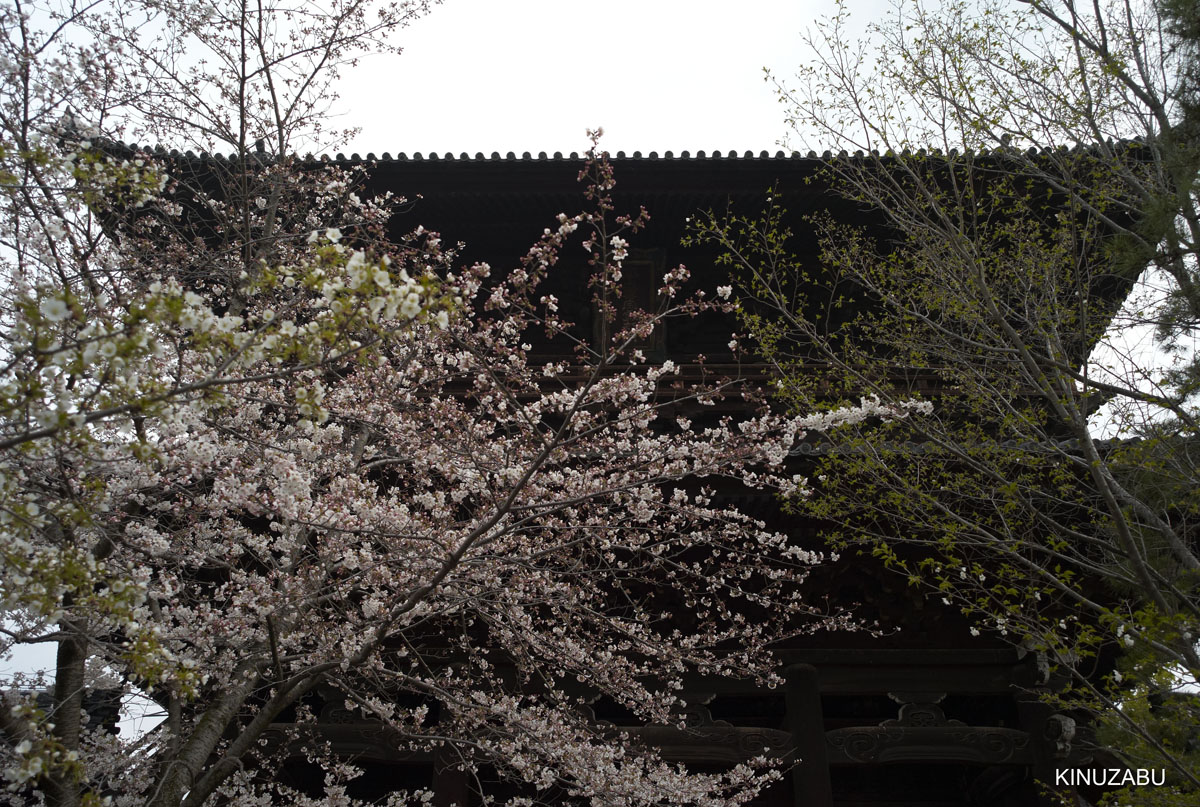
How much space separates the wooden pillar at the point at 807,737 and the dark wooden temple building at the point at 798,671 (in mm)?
11

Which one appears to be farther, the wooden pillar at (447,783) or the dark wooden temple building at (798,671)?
the dark wooden temple building at (798,671)

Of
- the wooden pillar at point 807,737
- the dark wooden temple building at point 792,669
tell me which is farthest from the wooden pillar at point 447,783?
the wooden pillar at point 807,737

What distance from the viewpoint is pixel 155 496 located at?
5.76m

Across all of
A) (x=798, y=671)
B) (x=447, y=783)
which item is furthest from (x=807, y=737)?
(x=447, y=783)

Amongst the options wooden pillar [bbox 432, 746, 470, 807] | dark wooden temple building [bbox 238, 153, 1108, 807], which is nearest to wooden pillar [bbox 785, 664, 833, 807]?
dark wooden temple building [bbox 238, 153, 1108, 807]

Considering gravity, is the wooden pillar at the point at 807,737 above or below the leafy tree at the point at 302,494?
below

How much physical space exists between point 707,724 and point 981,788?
3.74m

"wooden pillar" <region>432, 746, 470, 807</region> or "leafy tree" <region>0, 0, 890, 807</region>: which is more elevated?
"leafy tree" <region>0, 0, 890, 807</region>

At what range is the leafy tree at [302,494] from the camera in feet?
10.9

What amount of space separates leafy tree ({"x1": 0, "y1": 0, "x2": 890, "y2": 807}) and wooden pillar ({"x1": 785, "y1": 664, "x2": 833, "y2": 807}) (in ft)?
1.49

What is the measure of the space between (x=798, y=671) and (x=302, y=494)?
4.81 m

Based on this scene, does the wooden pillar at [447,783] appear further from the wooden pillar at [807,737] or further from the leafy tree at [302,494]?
the wooden pillar at [807,737]

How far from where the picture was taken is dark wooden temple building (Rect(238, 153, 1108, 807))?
23.0ft

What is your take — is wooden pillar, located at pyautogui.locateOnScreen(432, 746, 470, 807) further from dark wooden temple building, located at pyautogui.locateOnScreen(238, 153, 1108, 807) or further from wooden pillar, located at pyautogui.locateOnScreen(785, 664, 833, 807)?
wooden pillar, located at pyautogui.locateOnScreen(785, 664, 833, 807)
